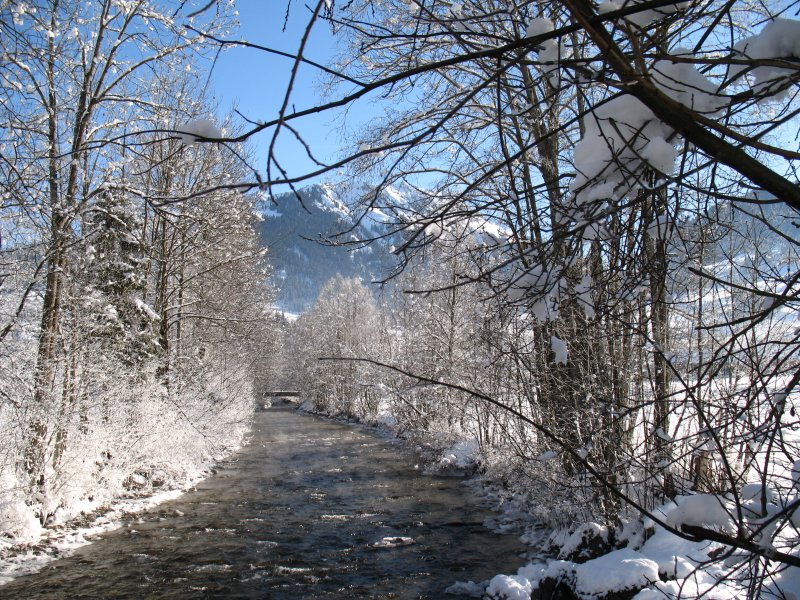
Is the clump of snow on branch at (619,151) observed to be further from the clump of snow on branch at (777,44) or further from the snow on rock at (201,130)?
the snow on rock at (201,130)

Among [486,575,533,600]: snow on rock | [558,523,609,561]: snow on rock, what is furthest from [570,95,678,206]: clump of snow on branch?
[558,523,609,561]: snow on rock

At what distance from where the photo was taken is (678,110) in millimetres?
1200

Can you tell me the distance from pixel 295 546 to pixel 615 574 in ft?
17.0


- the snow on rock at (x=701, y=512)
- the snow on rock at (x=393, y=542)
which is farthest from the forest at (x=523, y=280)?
the snow on rock at (x=393, y=542)

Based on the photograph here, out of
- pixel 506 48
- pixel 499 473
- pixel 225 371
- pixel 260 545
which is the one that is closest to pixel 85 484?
pixel 260 545

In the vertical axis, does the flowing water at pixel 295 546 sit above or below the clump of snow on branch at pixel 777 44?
below

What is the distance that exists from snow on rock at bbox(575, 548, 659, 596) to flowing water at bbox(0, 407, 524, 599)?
1.92 metres

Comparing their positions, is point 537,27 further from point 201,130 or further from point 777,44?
point 201,130

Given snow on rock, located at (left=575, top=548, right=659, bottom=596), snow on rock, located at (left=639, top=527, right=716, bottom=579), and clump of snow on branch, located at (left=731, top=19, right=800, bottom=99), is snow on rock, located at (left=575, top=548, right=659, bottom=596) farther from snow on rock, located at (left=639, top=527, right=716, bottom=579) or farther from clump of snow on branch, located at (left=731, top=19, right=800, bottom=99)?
clump of snow on branch, located at (left=731, top=19, right=800, bottom=99)

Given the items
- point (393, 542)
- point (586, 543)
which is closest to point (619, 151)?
point (586, 543)

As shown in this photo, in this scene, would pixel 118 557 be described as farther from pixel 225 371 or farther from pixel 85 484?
pixel 225 371

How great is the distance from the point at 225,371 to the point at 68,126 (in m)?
14.7

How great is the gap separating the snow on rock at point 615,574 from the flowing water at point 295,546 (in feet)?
6.31

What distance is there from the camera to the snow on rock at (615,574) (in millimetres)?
5184
